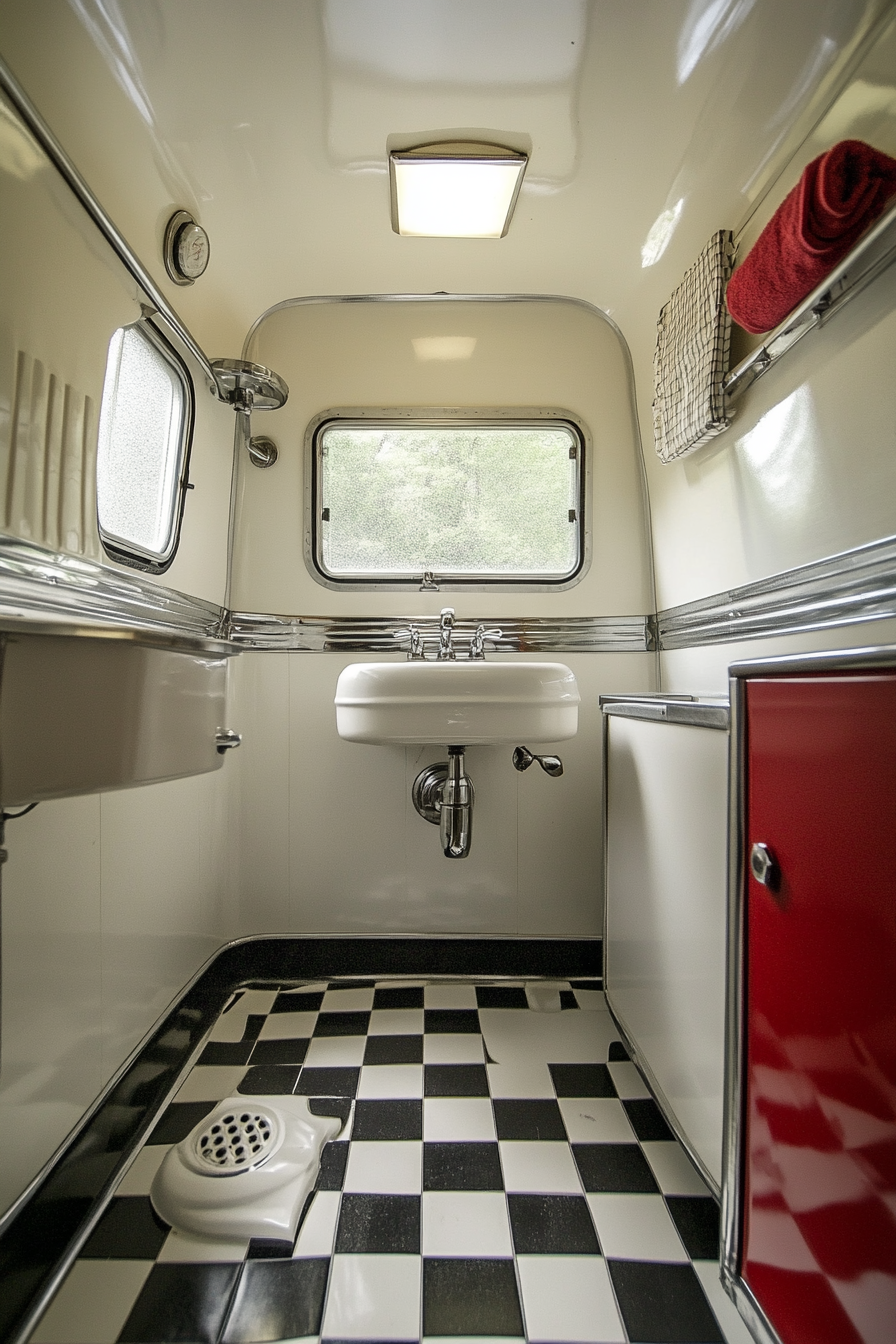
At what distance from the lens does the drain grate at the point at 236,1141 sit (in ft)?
3.56

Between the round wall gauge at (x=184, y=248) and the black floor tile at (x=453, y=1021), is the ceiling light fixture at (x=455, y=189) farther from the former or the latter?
the black floor tile at (x=453, y=1021)

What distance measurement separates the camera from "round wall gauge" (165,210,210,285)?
1429 mm

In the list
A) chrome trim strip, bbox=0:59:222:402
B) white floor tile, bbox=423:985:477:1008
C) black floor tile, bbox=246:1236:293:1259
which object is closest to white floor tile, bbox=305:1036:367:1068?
white floor tile, bbox=423:985:477:1008

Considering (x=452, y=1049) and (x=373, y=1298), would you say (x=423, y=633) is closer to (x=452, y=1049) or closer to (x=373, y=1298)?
(x=452, y=1049)

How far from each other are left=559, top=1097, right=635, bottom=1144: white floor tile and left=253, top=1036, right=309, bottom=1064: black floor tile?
0.59 metres

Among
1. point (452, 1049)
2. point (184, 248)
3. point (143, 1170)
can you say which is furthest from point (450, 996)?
point (184, 248)

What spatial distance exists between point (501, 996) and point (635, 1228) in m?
0.80

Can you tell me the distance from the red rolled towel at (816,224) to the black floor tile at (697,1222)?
1477 millimetres

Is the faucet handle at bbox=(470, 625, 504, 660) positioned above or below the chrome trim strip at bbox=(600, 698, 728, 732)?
above

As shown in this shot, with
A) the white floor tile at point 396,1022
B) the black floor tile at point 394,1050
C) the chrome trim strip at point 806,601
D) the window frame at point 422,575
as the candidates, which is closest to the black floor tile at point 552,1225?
the black floor tile at point 394,1050

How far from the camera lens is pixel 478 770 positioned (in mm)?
1926

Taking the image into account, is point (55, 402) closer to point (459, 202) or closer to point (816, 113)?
point (459, 202)

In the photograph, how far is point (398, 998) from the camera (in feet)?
5.76

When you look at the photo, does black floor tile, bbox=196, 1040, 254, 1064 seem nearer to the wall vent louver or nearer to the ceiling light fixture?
the wall vent louver
